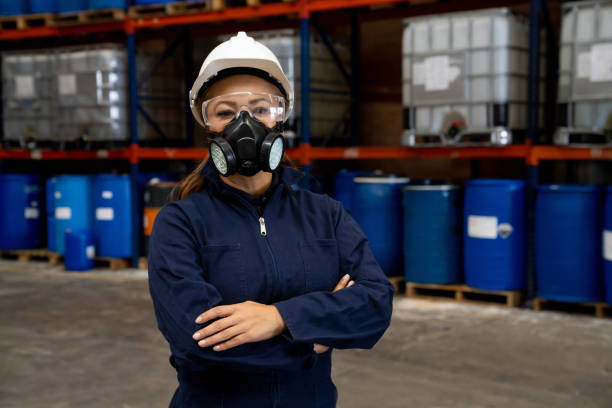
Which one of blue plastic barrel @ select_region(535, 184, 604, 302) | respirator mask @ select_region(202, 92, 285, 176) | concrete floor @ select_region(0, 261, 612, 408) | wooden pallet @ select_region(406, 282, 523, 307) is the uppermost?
respirator mask @ select_region(202, 92, 285, 176)

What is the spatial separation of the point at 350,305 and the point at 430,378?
273 centimetres

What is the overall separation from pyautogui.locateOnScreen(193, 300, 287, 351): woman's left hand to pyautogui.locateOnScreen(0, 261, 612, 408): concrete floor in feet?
7.69

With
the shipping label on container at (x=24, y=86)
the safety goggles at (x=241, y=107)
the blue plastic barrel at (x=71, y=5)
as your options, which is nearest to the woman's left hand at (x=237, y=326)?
the safety goggles at (x=241, y=107)

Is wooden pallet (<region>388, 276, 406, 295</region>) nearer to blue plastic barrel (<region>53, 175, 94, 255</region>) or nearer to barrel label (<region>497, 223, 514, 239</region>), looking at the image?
barrel label (<region>497, 223, 514, 239</region>)

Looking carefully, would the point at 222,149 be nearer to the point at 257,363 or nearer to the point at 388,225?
the point at 257,363

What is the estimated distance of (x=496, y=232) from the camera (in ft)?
19.9

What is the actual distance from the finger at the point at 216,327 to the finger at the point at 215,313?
Answer: 16mm

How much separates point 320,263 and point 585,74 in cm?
462

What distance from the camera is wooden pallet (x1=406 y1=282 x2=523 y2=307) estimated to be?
6211mm

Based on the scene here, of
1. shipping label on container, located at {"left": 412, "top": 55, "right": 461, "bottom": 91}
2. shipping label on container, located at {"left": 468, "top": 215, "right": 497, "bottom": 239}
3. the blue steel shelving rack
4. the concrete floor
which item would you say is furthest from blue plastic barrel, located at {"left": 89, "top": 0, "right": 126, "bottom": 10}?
shipping label on container, located at {"left": 468, "top": 215, "right": 497, "bottom": 239}

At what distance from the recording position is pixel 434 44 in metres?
6.34

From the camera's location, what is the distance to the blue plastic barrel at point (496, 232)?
19.9 feet

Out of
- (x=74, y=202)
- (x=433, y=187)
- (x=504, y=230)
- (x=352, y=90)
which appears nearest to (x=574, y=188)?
(x=504, y=230)

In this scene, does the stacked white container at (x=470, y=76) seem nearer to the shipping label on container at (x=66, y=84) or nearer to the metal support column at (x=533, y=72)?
the metal support column at (x=533, y=72)
